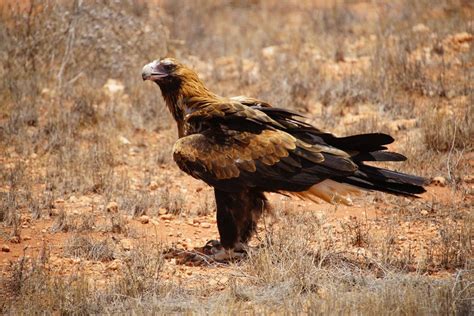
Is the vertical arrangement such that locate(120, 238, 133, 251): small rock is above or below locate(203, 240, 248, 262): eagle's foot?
above

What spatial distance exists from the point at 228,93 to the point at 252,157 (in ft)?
17.9

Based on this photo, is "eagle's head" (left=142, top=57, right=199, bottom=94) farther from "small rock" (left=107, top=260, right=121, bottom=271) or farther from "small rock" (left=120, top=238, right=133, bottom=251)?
"small rock" (left=107, top=260, right=121, bottom=271)

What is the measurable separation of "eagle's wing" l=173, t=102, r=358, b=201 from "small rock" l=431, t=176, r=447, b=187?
2294 millimetres

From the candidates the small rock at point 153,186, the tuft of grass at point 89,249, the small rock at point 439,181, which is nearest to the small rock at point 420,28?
the small rock at point 439,181

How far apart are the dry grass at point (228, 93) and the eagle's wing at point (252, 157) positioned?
558 millimetres

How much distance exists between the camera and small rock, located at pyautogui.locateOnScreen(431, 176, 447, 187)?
825 cm

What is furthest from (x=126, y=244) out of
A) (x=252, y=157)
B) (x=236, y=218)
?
(x=252, y=157)

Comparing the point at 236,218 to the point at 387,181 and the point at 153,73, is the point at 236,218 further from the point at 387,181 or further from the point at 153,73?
the point at 153,73

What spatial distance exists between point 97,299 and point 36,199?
2.93m

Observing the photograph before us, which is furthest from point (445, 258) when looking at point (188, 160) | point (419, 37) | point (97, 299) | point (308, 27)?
point (308, 27)

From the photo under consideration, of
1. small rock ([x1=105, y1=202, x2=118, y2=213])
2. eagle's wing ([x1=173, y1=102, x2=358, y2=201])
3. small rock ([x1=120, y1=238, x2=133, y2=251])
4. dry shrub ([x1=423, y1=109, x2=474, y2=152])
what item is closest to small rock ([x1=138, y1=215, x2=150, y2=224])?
small rock ([x1=105, y1=202, x2=118, y2=213])

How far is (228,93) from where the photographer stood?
11789mm

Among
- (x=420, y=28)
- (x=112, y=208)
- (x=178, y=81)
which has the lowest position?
(x=112, y=208)

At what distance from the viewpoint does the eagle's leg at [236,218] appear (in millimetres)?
6605
